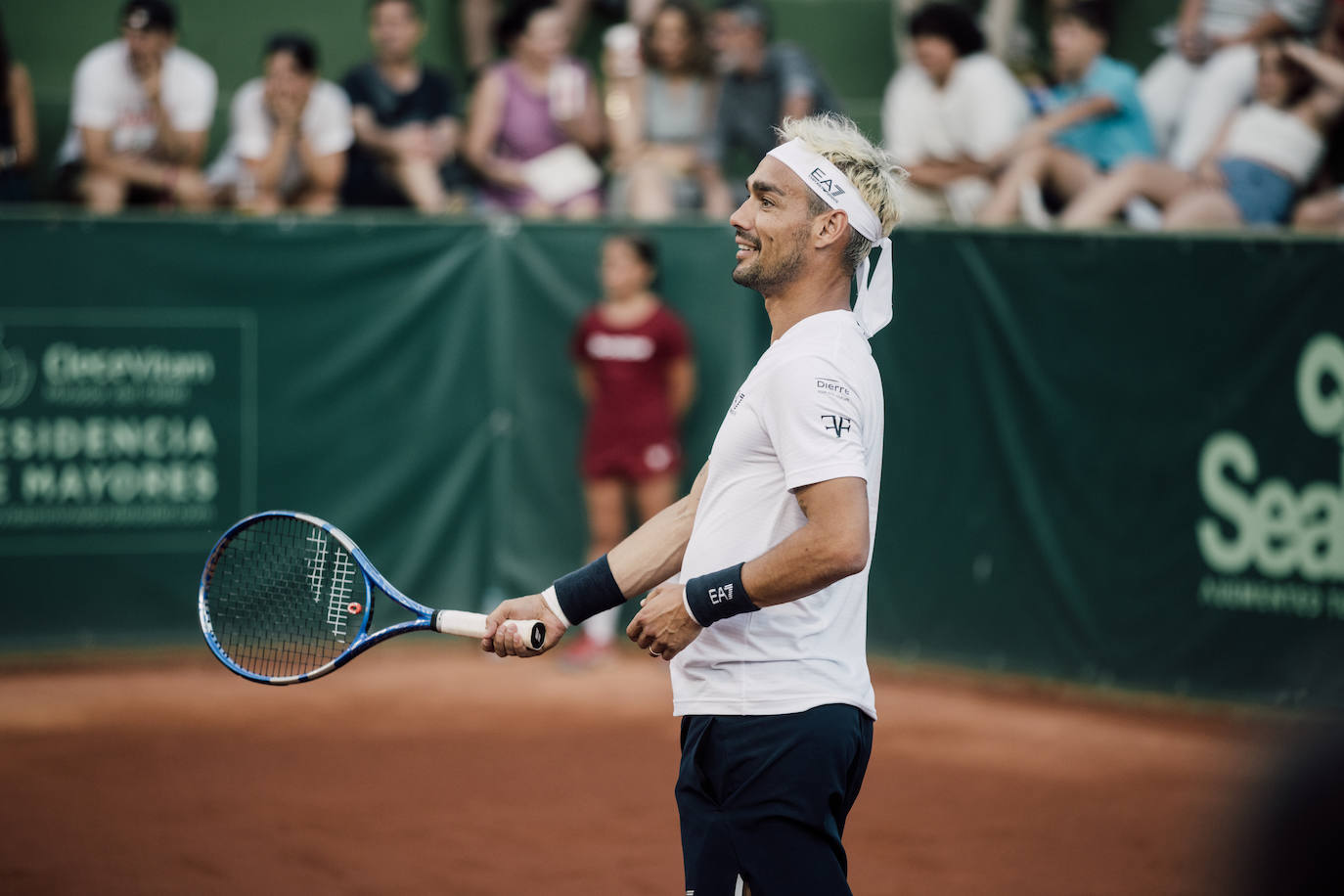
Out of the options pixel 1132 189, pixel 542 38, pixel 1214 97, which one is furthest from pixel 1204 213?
pixel 542 38

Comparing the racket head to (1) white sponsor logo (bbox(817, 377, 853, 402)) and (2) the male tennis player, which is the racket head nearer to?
(2) the male tennis player

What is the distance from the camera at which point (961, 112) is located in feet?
32.1

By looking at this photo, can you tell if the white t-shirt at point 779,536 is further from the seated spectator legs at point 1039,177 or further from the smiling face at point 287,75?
the smiling face at point 287,75

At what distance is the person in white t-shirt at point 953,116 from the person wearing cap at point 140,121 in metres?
4.41

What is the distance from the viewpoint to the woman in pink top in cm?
1009

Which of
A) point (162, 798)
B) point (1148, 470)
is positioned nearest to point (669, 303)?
point (1148, 470)

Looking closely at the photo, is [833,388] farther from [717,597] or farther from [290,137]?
[290,137]

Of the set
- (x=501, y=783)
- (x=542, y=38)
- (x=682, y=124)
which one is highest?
(x=542, y=38)

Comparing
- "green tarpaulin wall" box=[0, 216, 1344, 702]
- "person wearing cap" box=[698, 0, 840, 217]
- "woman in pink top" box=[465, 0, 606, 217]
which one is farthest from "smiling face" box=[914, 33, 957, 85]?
"woman in pink top" box=[465, 0, 606, 217]

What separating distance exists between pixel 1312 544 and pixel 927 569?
206 cm

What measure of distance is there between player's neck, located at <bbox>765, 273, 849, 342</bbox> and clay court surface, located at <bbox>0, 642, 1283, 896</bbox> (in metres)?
2.02

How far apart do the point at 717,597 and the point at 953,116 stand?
7380 millimetres

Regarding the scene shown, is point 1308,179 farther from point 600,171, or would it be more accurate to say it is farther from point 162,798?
point 162,798

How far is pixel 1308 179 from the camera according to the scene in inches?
340
